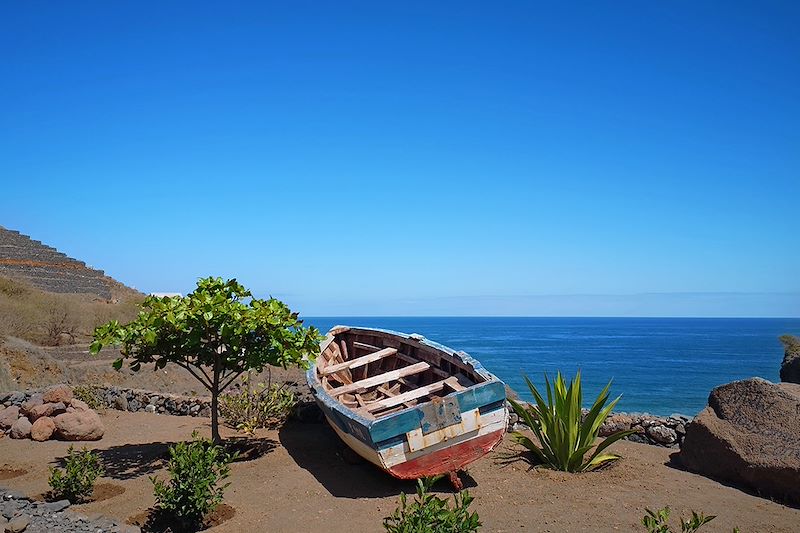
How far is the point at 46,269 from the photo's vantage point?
106 ft

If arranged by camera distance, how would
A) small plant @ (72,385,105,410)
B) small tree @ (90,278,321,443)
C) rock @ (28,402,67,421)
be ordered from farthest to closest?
1. small plant @ (72,385,105,410)
2. rock @ (28,402,67,421)
3. small tree @ (90,278,321,443)

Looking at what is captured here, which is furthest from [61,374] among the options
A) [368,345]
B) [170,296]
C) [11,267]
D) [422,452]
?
[11,267]

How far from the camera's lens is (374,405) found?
788 cm

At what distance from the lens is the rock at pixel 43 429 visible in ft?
28.6

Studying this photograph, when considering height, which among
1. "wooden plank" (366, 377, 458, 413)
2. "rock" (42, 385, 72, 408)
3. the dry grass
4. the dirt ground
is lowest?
the dirt ground

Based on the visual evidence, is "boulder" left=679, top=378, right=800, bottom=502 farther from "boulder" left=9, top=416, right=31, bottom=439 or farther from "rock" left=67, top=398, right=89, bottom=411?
"boulder" left=9, top=416, right=31, bottom=439

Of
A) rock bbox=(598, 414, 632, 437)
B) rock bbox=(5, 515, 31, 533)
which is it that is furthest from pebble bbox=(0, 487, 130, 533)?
rock bbox=(598, 414, 632, 437)

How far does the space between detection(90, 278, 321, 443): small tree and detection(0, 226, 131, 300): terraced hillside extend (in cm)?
2467

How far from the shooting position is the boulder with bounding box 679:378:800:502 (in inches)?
247

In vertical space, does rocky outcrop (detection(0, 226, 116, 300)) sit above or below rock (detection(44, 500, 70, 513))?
above

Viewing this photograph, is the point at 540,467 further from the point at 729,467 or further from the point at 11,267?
the point at 11,267

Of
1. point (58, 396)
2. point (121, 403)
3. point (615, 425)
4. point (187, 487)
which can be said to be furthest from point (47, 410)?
point (615, 425)

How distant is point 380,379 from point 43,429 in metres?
5.07

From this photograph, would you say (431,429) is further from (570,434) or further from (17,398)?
(17,398)
